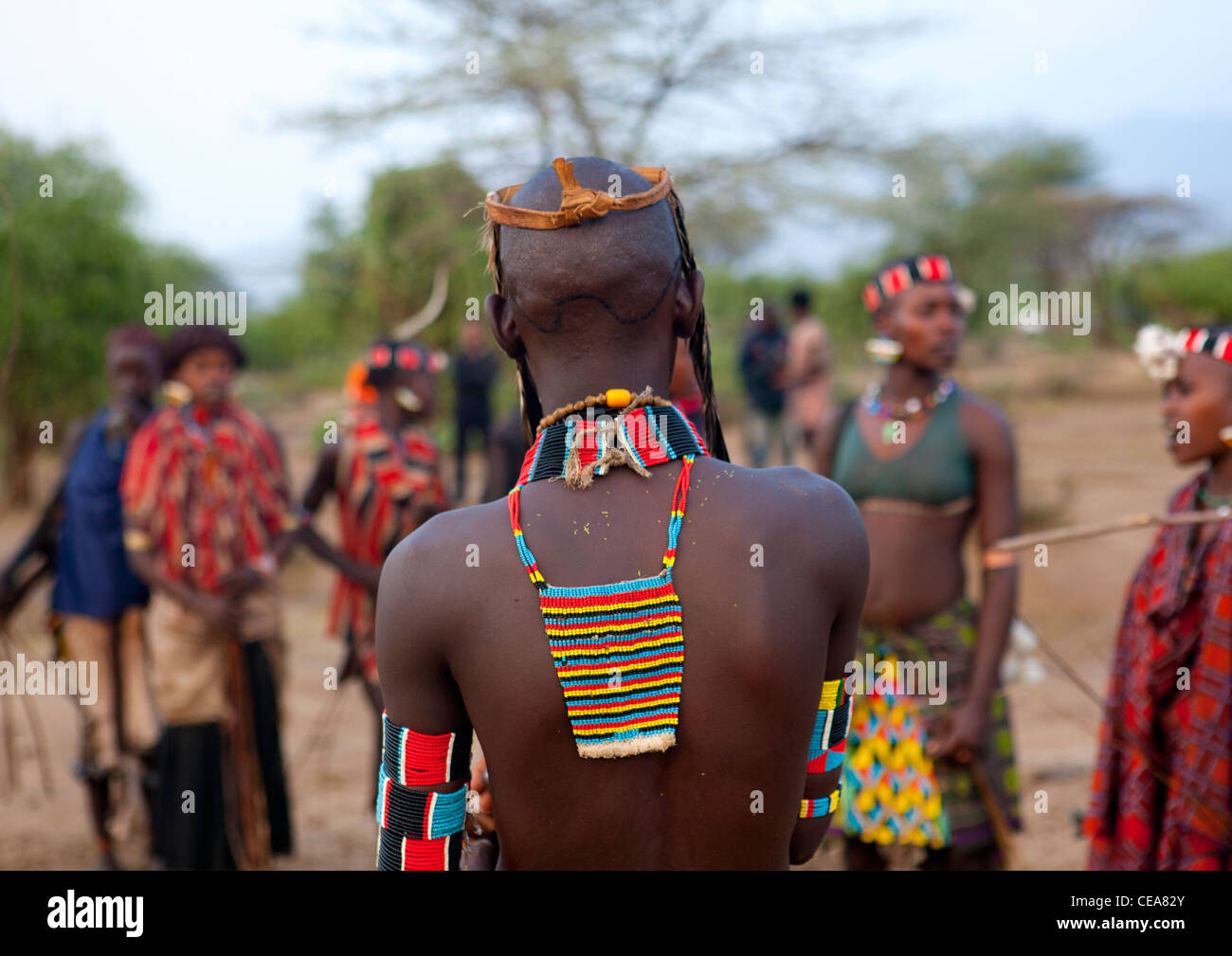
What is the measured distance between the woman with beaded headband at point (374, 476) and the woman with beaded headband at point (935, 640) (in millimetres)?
1917

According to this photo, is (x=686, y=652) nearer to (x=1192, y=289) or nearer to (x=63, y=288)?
(x=63, y=288)

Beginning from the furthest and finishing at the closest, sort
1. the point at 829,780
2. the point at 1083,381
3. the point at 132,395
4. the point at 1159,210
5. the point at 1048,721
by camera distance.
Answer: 1. the point at 1159,210
2. the point at 1083,381
3. the point at 1048,721
4. the point at 132,395
5. the point at 829,780

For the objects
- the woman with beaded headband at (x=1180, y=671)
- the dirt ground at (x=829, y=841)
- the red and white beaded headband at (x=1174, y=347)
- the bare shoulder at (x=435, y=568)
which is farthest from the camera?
the dirt ground at (x=829, y=841)

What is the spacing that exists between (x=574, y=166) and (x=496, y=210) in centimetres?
14

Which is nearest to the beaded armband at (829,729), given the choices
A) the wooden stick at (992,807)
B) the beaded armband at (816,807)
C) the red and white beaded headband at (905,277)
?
the beaded armband at (816,807)

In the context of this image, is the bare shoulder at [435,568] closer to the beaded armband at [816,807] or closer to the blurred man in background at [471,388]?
the beaded armband at [816,807]

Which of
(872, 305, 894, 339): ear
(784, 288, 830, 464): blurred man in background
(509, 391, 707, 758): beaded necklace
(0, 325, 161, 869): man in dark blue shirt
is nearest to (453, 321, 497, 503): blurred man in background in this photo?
(784, 288, 830, 464): blurred man in background

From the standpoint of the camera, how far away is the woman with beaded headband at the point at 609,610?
5.39 feet

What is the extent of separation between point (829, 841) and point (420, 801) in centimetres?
271

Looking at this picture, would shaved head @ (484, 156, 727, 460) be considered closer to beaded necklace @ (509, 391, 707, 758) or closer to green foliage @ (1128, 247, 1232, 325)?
beaded necklace @ (509, 391, 707, 758)

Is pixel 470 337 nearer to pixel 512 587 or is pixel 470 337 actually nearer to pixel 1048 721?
pixel 1048 721

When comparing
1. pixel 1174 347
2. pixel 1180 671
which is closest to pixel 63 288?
pixel 1174 347
